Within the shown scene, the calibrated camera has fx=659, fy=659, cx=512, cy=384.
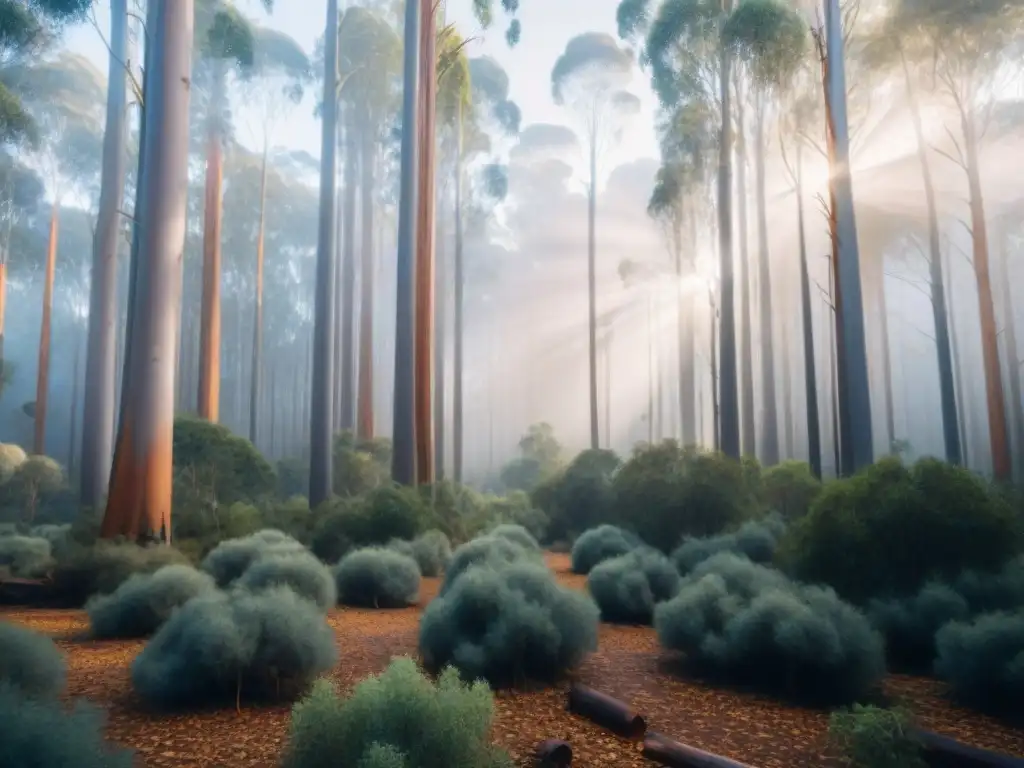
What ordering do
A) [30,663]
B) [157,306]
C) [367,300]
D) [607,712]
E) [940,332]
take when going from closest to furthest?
[30,663] → [607,712] → [157,306] → [940,332] → [367,300]

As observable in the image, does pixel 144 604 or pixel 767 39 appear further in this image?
pixel 767 39

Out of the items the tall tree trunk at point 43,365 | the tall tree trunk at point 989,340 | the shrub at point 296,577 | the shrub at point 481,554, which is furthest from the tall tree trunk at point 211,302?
the tall tree trunk at point 989,340

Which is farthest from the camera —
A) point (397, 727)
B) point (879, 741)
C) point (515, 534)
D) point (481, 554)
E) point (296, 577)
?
point (515, 534)

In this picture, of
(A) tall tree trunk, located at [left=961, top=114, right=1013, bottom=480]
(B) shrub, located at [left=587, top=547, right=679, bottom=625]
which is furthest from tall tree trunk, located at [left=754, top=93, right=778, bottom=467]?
(B) shrub, located at [left=587, top=547, right=679, bottom=625]

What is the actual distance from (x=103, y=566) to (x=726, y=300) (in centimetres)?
1287

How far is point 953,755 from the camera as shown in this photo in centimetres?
348

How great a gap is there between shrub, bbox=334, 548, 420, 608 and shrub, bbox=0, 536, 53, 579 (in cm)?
453

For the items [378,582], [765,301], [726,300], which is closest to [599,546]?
[378,582]

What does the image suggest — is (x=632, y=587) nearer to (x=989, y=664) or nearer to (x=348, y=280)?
(x=989, y=664)

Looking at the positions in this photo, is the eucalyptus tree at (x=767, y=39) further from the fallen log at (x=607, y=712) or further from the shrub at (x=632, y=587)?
the fallen log at (x=607, y=712)

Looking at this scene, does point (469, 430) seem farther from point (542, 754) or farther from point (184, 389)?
point (542, 754)

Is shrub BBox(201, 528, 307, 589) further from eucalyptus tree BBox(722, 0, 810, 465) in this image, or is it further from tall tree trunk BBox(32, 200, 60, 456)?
tall tree trunk BBox(32, 200, 60, 456)

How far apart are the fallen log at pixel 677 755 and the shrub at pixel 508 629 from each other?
1344 mm

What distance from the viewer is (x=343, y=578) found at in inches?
341
